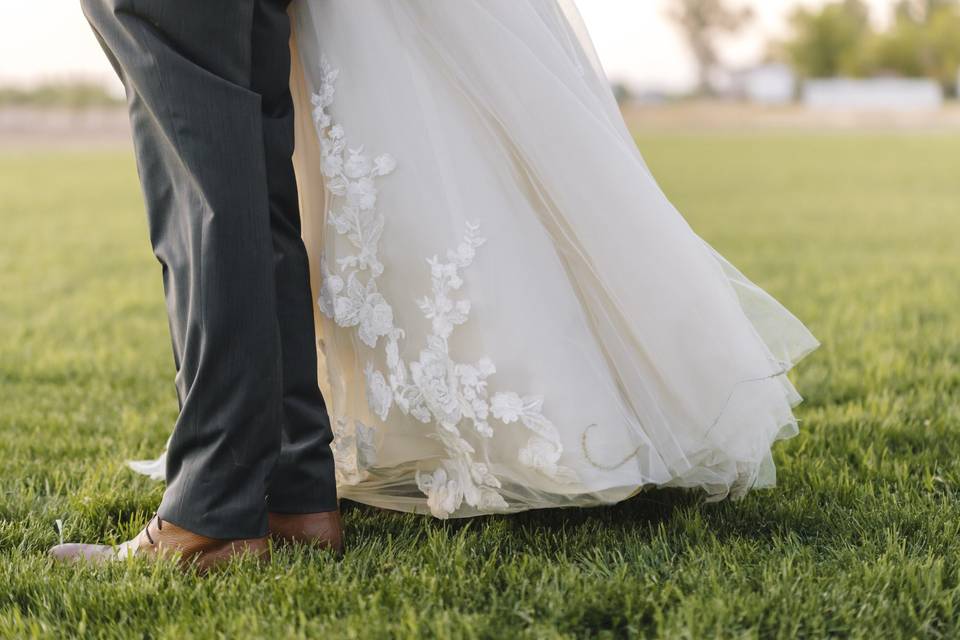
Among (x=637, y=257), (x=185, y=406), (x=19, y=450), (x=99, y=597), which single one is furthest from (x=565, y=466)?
(x=19, y=450)

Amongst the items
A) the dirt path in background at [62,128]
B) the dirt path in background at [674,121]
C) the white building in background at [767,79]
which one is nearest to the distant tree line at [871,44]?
the white building in background at [767,79]

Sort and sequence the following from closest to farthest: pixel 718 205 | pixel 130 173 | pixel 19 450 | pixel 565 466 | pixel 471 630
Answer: pixel 471 630, pixel 565 466, pixel 19 450, pixel 718 205, pixel 130 173

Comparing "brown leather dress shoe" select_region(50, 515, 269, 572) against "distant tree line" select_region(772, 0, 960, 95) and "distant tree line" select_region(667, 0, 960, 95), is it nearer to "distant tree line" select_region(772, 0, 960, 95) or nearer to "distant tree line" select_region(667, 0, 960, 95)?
"distant tree line" select_region(667, 0, 960, 95)

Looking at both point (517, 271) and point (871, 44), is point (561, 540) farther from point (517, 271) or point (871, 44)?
point (871, 44)

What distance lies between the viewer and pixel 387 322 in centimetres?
200

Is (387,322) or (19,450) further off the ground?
(387,322)

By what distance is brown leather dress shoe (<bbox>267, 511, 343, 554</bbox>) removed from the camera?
75.7 inches

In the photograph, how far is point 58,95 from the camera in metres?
55.7

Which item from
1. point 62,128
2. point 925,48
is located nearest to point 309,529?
point 62,128

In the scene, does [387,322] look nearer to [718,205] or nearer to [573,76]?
[573,76]

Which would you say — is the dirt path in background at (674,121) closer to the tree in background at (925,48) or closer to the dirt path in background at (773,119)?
the dirt path in background at (773,119)

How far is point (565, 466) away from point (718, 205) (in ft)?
32.7

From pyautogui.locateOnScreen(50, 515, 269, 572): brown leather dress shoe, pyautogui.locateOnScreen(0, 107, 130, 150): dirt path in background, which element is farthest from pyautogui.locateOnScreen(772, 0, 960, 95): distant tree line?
pyautogui.locateOnScreen(50, 515, 269, 572): brown leather dress shoe

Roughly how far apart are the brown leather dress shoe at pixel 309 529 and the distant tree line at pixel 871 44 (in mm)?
86702
